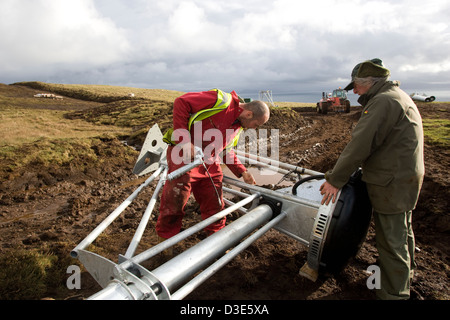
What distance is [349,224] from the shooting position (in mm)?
2395

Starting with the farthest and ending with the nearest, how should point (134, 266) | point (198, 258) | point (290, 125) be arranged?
point (290, 125)
point (198, 258)
point (134, 266)

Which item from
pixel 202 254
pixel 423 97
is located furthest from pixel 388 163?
pixel 423 97

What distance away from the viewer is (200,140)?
322cm

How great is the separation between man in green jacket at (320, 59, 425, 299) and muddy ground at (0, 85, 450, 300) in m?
0.72

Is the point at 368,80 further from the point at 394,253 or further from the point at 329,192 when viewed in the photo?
the point at 394,253

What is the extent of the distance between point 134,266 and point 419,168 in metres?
2.44

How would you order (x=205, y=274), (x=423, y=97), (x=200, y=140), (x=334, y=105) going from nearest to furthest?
(x=205, y=274)
(x=200, y=140)
(x=334, y=105)
(x=423, y=97)

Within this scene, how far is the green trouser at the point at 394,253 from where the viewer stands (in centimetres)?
235

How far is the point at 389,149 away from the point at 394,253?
938mm

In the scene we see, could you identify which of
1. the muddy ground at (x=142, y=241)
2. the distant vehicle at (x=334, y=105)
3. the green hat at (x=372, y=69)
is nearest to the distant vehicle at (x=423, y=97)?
the distant vehicle at (x=334, y=105)

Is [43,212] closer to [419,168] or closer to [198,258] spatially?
[198,258]

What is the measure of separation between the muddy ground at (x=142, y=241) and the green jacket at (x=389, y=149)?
3.72ft

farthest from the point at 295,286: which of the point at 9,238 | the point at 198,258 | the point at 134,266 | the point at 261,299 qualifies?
the point at 9,238

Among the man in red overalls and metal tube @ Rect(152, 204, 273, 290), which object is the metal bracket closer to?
the man in red overalls
